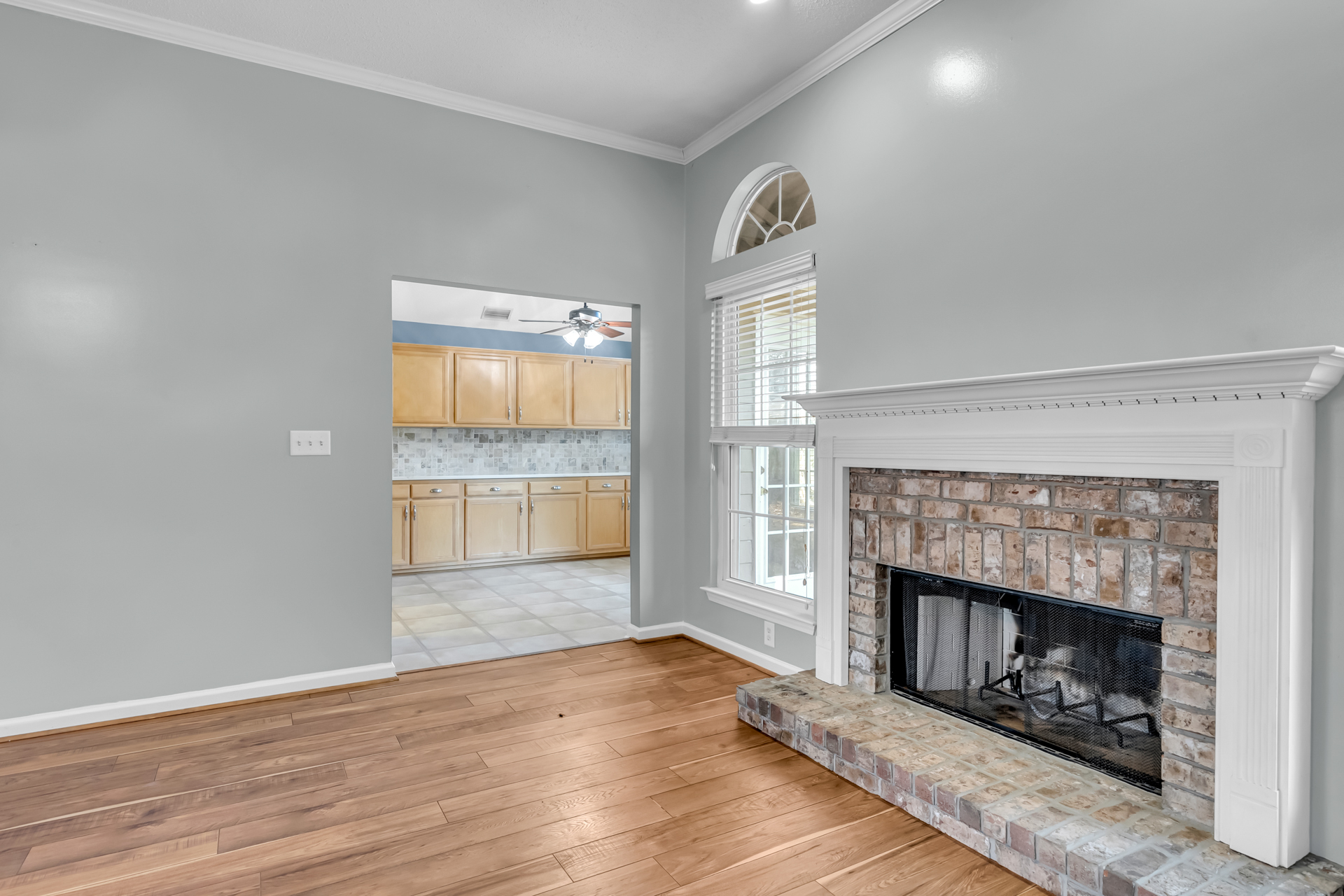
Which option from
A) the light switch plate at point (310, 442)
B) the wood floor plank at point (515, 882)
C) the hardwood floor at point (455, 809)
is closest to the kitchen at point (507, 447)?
the light switch plate at point (310, 442)

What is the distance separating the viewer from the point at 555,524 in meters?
7.25

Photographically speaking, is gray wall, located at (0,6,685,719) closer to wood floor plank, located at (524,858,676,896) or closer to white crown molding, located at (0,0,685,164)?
white crown molding, located at (0,0,685,164)

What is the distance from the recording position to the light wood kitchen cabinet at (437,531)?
6.55 metres

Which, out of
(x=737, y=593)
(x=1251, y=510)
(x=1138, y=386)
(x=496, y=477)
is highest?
(x=1138, y=386)

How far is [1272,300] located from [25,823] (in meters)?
3.92

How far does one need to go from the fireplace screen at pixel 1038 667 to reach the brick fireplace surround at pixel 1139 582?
82 millimetres

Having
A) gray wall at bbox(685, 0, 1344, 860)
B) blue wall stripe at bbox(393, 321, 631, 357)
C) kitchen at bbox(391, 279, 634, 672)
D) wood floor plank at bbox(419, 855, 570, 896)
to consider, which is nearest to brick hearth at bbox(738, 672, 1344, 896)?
gray wall at bbox(685, 0, 1344, 860)

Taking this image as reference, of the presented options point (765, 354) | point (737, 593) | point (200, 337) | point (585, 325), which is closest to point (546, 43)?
point (765, 354)

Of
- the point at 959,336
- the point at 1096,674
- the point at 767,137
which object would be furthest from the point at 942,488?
the point at 767,137

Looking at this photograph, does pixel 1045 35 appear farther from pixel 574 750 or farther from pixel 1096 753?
→ pixel 574 750

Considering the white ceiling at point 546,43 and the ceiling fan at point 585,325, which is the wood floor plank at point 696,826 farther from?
the ceiling fan at point 585,325

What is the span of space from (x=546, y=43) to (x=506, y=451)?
16.2ft

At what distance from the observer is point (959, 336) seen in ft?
8.70

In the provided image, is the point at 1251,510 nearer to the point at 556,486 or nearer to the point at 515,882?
the point at 515,882
